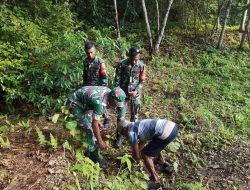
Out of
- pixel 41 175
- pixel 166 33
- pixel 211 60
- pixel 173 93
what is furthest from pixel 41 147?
pixel 166 33

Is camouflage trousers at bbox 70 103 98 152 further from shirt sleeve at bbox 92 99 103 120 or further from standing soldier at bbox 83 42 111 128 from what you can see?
standing soldier at bbox 83 42 111 128

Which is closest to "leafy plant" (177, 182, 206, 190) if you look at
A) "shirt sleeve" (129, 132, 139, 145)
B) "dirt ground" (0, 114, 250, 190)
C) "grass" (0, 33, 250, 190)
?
"grass" (0, 33, 250, 190)

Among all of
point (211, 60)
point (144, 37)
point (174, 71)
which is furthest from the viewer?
point (144, 37)

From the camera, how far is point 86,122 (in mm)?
5387

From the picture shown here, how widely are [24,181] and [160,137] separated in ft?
7.27

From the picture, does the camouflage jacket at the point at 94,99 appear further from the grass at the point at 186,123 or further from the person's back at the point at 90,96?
the grass at the point at 186,123

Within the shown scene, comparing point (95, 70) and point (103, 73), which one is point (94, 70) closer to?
point (95, 70)

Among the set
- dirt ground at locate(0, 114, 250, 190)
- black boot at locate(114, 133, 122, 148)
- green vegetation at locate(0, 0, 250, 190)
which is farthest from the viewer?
black boot at locate(114, 133, 122, 148)

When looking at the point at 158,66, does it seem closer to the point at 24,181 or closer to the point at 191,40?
the point at 191,40

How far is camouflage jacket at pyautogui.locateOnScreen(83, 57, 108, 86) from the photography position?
628cm

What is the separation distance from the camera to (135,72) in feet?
21.3

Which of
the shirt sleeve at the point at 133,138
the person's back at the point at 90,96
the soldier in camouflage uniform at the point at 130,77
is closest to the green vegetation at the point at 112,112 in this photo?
the person's back at the point at 90,96

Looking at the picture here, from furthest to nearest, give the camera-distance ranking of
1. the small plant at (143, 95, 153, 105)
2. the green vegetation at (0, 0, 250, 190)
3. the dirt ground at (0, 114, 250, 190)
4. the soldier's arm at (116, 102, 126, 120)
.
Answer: the small plant at (143, 95, 153, 105), the soldier's arm at (116, 102, 126, 120), the green vegetation at (0, 0, 250, 190), the dirt ground at (0, 114, 250, 190)

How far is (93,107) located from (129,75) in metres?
1.47
